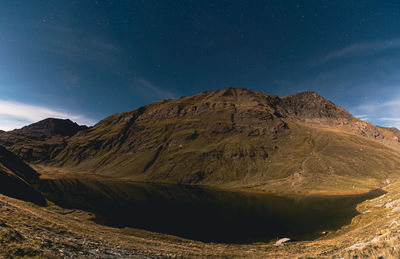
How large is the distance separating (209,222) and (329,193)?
115928 mm

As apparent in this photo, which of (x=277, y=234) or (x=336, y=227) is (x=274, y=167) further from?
(x=277, y=234)

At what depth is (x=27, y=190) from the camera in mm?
52438

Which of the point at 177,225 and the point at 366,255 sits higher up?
the point at 366,255

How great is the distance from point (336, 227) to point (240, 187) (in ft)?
375

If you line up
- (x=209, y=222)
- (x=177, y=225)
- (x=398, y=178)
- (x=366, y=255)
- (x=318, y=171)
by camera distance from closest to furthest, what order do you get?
(x=366, y=255) → (x=177, y=225) → (x=209, y=222) → (x=398, y=178) → (x=318, y=171)

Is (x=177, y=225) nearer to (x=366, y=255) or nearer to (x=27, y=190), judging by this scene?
(x=27, y=190)

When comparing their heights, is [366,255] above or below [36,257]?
below

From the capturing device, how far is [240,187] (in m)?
168

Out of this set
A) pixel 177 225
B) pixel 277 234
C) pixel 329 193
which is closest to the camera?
pixel 277 234

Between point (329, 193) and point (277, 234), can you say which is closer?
point (277, 234)

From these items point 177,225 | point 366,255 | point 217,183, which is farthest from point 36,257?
point 217,183

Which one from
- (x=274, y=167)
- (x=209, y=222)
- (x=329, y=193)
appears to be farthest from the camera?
(x=274, y=167)

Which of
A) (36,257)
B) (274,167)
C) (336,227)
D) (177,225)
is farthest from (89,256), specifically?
(274,167)

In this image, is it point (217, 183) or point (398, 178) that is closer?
point (398, 178)
